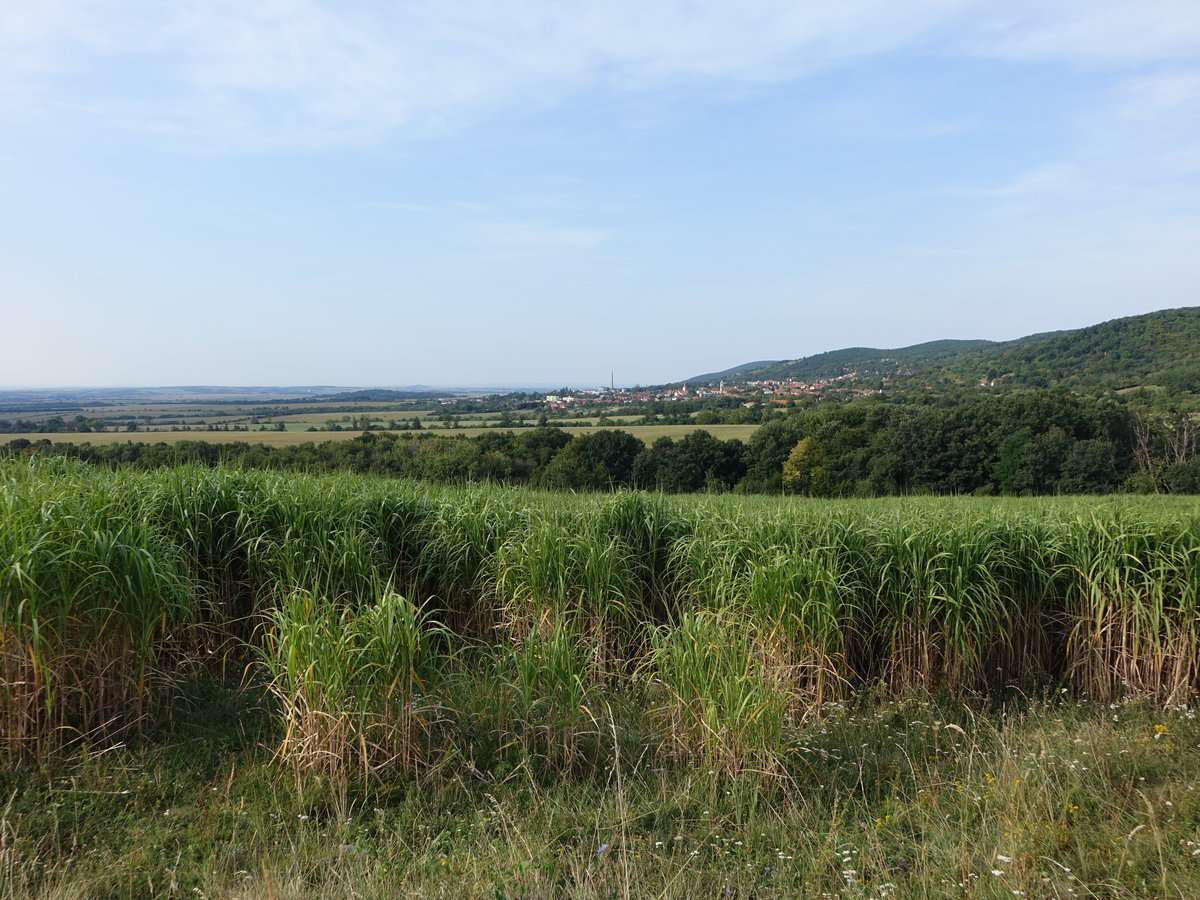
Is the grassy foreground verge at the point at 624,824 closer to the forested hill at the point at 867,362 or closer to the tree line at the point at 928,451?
the tree line at the point at 928,451

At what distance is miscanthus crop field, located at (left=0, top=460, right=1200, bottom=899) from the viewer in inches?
119

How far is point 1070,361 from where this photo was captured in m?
55.8

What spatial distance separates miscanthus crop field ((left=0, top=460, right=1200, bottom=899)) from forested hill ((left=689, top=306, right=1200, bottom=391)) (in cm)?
5000

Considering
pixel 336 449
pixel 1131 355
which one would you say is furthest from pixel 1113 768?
pixel 1131 355

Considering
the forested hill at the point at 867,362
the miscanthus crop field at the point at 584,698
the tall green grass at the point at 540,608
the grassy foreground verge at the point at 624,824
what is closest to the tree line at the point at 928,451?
the tall green grass at the point at 540,608

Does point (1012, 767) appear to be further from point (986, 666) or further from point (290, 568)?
point (290, 568)

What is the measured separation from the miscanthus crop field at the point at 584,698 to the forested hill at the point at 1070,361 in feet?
164

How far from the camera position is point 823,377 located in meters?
67.1

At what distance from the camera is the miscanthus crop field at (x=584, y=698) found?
9.93 ft

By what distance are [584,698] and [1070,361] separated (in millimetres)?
64532

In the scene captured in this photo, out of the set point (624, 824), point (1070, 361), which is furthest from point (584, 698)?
point (1070, 361)

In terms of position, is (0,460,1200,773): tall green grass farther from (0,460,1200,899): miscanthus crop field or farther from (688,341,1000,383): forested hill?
(688,341,1000,383): forested hill

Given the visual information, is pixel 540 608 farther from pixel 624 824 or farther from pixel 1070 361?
pixel 1070 361

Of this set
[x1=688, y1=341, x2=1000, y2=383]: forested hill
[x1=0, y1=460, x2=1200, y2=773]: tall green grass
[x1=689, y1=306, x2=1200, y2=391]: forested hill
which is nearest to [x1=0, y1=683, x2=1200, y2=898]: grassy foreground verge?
[x1=0, y1=460, x2=1200, y2=773]: tall green grass
